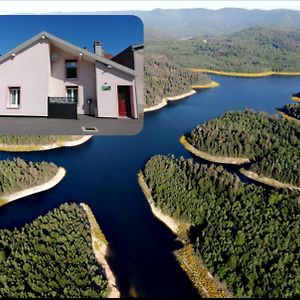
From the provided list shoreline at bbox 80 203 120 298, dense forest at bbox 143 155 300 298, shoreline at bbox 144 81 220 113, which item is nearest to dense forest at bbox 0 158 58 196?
shoreline at bbox 80 203 120 298

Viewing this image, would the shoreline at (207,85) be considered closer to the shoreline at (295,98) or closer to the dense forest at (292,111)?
the shoreline at (295,98)

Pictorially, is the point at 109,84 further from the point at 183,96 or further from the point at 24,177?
the point at 183,96

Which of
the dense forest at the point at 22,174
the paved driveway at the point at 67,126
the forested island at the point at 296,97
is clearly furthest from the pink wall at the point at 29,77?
the forested island at the point at 296,97

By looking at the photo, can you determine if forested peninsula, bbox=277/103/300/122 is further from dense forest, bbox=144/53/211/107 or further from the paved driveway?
the paved driveway

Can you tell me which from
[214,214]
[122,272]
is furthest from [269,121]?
[122,272]

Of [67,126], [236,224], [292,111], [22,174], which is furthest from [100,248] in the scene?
[292,111]

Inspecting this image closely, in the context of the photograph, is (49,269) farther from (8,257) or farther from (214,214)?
(214,214)
